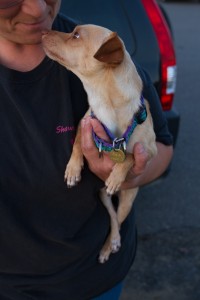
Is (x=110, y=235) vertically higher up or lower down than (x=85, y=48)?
lower down

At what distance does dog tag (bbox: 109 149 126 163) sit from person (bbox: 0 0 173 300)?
24 millimetres

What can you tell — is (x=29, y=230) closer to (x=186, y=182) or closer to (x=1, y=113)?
(x=1, y=113)

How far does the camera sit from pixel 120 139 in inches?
60.9

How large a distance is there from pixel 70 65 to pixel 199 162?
10.8 ft

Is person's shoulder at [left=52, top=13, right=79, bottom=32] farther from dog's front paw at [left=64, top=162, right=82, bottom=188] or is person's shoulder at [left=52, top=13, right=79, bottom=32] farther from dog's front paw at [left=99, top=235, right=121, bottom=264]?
dog's front paw at [left=99, top=235, right=121, bottom=264]

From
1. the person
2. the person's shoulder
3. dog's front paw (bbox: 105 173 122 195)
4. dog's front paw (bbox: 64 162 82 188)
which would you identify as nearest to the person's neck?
the person

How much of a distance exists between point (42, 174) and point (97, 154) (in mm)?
166

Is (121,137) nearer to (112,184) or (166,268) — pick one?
(112,184)

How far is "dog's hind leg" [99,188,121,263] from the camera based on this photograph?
62.2 inches

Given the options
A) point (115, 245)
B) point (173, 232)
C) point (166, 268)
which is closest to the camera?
point (115, 245)

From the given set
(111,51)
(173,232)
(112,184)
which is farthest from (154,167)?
(173,232)

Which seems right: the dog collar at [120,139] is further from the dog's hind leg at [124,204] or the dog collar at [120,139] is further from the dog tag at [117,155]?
the dog's hind leg at [124,204]

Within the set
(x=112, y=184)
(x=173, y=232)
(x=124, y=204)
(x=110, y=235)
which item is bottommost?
(x=173, y=232)

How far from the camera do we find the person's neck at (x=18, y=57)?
4.79ft
